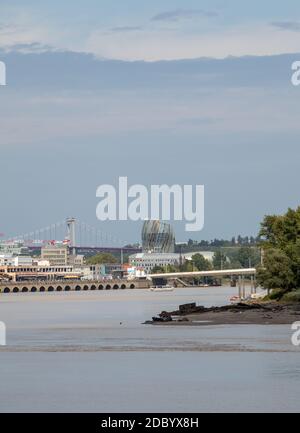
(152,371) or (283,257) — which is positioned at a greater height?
(283,257)

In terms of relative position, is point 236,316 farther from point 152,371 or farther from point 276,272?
point 152,371

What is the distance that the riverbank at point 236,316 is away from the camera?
307 ft

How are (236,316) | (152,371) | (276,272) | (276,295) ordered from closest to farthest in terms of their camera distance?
(152,371), (236,316), (276,272), (276,295)

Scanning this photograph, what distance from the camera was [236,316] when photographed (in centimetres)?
10056

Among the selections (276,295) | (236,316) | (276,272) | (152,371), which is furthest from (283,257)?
(152,371)

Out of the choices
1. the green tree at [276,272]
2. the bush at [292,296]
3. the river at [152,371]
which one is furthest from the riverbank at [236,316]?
the river at [152,371]

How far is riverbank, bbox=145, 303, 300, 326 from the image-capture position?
93500mm

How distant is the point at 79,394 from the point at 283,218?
81.5m

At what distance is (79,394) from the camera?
155 ft

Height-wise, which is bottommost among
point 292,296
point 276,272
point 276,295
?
point 292,296

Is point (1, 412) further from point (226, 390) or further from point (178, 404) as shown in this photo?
point (226, 390)

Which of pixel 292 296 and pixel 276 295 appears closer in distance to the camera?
pixel 292 296

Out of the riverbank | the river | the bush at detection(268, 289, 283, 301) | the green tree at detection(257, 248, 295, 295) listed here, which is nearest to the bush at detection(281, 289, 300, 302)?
the green tree at detection(257, 248, 295, 295)
